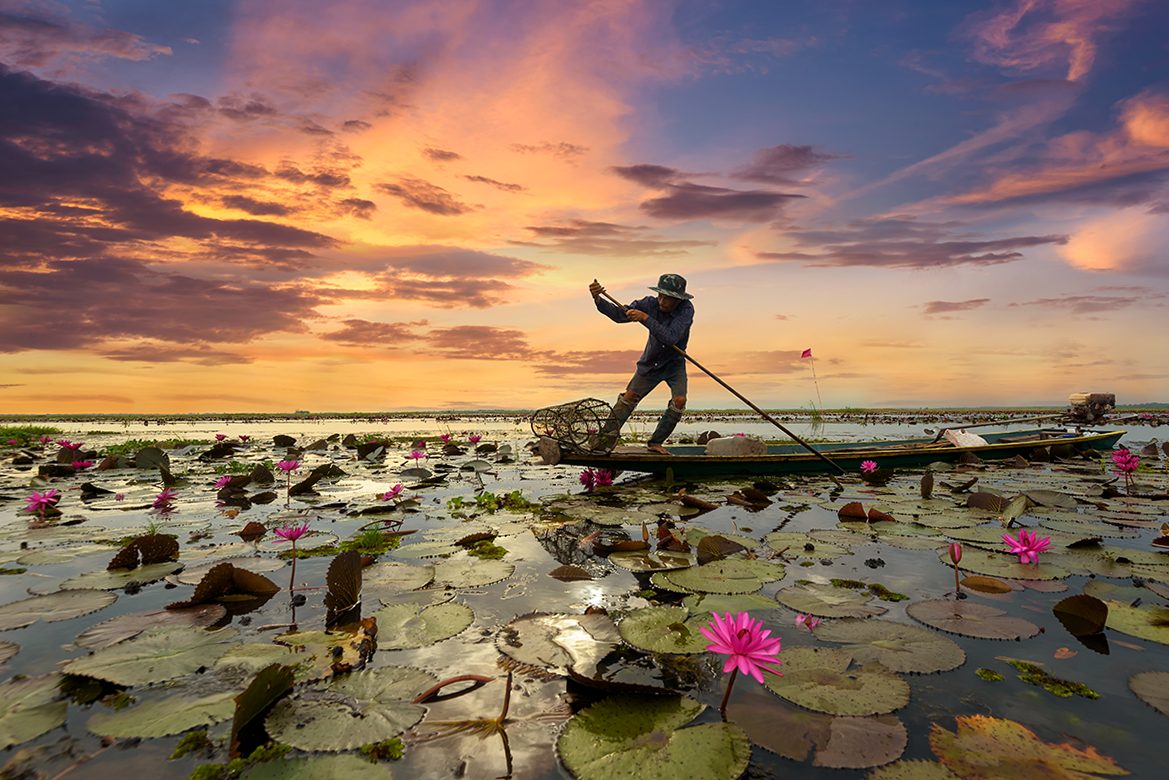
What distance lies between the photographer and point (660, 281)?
1036cm

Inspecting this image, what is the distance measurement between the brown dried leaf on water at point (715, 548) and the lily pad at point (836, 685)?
1.94 m

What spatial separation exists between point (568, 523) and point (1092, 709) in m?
5.13

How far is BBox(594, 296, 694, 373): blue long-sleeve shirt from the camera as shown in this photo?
10.2 metres

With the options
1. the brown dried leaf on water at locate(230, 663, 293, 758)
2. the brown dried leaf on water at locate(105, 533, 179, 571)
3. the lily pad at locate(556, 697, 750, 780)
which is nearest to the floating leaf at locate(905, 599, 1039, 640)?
the lily pad at locate(556, 697, 750, 780)

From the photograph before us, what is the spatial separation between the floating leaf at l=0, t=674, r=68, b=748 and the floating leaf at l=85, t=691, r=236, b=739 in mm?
182

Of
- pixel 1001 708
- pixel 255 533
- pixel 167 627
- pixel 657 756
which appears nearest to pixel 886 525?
pixel 1001 708

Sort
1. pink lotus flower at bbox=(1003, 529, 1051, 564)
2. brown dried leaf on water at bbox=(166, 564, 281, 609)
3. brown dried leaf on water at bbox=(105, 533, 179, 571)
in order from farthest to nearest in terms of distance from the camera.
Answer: brown dried leaf on water at bbox=(105, 533, 179, 571), pink lotus flower at bbox=(1003, 529, 1051, 564), brown dried leaf on water at bbox=(166, 564, 281, 609)

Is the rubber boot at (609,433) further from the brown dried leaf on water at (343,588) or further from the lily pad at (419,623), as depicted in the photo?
the brown dried leaf on water at (343,588)

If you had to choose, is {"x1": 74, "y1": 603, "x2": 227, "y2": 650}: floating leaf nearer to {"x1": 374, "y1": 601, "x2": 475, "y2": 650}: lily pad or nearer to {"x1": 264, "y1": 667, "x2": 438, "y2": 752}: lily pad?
{"x1": 374, "y1": 601, "x2": 475, "y2": 650}: lily pad

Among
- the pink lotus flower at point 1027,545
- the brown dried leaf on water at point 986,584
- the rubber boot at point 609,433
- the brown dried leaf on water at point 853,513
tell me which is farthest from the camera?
the rubber boot at point 609,433

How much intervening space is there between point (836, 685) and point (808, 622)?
931 mm

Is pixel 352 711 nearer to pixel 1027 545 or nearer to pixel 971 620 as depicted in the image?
pixel 971 620

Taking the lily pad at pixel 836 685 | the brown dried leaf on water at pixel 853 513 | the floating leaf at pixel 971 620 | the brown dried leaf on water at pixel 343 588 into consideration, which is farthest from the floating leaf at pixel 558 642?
the brown dried leaf on water at pixel 853 513

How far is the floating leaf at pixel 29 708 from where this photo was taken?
231 cm
